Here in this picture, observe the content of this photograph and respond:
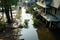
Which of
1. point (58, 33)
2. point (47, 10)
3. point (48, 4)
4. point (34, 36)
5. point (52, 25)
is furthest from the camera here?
point (47, 10)

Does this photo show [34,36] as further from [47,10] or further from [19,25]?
[47,10]

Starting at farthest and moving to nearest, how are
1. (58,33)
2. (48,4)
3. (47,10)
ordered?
Result: (47,10) < (48,4) < (58,33)

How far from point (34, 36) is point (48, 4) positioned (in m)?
11.4

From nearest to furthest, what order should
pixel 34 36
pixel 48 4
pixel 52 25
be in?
pixel 34 36
pixel 52 25
pixel 48 4

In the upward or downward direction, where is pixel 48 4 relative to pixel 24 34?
upward

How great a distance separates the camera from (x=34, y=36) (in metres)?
20.0

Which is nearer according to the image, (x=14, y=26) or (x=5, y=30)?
(x=5, y=30)

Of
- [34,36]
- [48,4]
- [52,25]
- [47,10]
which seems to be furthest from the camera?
[47,10]

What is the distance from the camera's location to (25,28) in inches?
924

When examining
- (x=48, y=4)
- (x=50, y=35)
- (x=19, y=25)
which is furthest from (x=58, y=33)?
(x=48, y=4)

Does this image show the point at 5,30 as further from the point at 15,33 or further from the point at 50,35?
the point at 50,35

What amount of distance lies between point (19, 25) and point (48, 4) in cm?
→ 838

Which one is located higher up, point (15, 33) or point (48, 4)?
point (48, 4)

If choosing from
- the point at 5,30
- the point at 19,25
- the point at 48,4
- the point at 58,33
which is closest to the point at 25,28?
the point at 19,25
